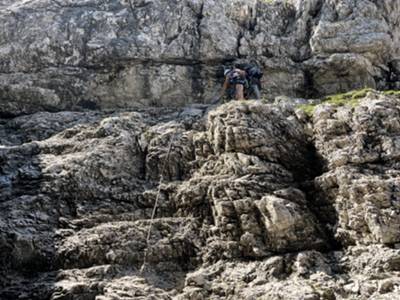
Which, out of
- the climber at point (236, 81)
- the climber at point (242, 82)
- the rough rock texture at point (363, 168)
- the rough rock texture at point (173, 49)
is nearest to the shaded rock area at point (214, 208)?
the rough rock texture at point (363, 168)

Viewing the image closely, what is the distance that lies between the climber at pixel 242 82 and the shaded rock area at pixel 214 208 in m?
3.55

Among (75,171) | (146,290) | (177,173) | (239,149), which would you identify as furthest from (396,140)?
(75,171)

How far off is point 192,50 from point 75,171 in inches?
385

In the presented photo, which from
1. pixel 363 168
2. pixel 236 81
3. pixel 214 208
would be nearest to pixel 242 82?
pixel 236 81

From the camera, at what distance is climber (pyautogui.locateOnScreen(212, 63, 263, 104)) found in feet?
72.9

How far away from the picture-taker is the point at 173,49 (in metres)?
24.4

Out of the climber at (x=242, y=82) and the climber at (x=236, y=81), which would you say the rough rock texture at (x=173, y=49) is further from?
the climber at (x=236, y=81)

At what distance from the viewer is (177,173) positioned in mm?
17797

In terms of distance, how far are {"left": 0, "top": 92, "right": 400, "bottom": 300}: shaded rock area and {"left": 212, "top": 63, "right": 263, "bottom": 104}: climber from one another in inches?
140

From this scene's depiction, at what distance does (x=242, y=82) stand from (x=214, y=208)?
8035 mm

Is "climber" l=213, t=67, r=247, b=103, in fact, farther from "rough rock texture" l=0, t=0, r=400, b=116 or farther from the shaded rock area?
the shaded rock area

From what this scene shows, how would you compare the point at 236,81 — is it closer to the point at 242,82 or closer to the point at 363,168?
the point at 242,82

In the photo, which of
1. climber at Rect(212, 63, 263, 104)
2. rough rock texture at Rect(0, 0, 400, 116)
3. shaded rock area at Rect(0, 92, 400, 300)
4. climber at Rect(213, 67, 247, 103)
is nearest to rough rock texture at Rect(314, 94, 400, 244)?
shaded rock area at Rect(0, 92, 400, 300)

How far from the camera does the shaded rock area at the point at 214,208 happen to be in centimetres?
1380
